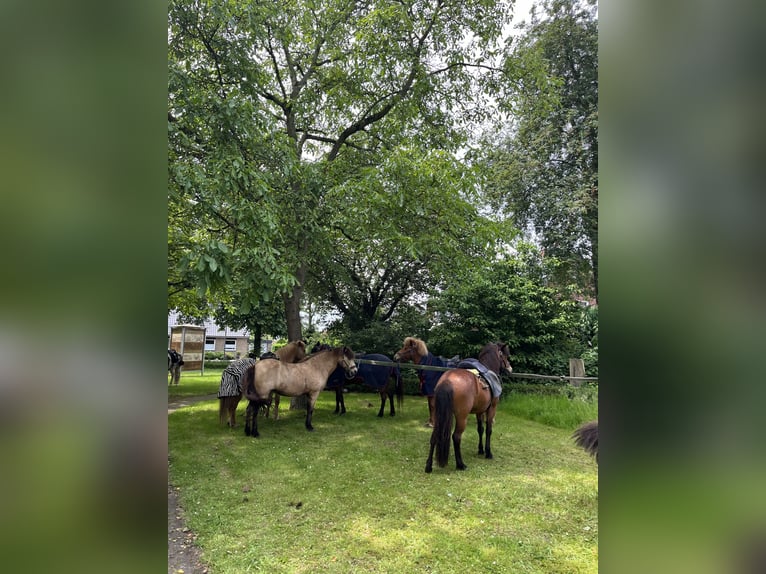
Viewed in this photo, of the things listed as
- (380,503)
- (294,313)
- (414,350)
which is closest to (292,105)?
(294,313)

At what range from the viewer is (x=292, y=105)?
7477mm

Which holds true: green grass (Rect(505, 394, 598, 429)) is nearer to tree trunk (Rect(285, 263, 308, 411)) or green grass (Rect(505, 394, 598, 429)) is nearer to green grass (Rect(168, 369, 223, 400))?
tree trunk (Rect(285, 263, 308, 411))

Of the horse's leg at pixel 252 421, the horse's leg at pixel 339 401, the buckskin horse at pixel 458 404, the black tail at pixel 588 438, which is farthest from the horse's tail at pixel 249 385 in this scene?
the black tail at pixel 588 438

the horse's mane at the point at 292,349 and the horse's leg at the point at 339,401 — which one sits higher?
the horse's mane at the point at 292,349

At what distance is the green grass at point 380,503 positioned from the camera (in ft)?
9.23

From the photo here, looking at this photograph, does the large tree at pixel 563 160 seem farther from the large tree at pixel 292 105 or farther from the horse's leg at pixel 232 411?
the horse's leg at pixel 232 411

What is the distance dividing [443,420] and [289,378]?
9.89ft

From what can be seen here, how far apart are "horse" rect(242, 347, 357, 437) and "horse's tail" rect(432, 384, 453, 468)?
2.72 metres

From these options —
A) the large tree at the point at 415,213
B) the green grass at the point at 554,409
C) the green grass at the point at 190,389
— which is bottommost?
the green grass at the point at 190,389

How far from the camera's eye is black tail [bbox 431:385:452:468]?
4.26 meters

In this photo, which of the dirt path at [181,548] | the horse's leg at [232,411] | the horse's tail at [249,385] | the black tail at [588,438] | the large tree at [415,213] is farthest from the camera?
the horse's leg at [232,411]

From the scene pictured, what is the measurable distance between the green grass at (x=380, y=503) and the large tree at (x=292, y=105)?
82.5 inches
